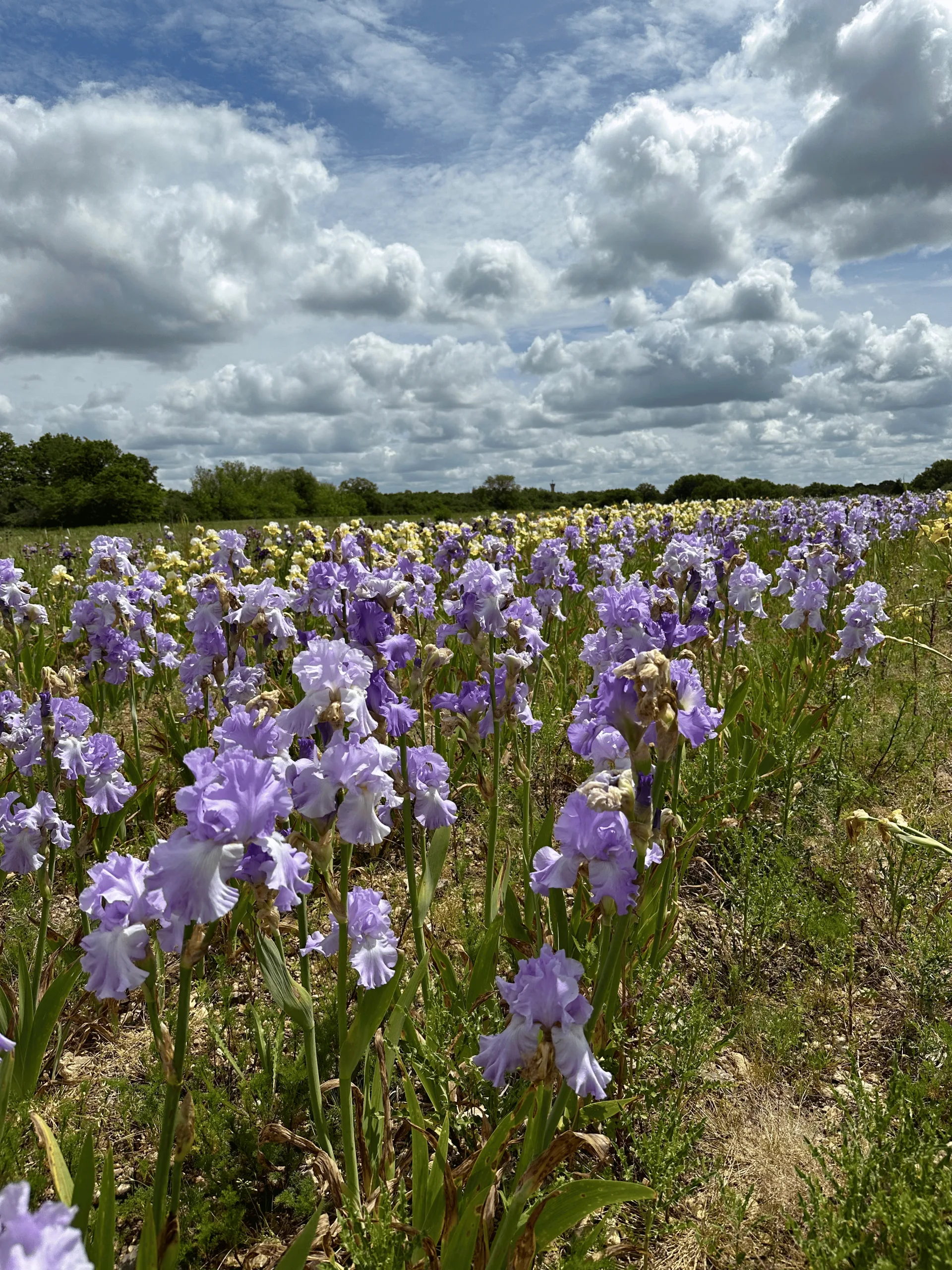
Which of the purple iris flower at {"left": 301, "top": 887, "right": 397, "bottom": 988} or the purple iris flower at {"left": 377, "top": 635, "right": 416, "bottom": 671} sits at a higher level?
the purple iris flower at {"left": 377, "top": 635, "right": 416, "bottom": 671}

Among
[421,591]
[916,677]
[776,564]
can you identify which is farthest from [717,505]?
[421,591]

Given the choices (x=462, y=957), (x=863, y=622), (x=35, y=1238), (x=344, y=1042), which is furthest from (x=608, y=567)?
(x=35, y=1238)

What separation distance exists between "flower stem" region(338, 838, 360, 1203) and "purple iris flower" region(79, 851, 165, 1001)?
1.47 feet

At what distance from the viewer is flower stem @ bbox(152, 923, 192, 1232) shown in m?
1.48

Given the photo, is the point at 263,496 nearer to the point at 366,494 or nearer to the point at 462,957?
the point at 366,494

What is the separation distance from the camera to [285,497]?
135 ft

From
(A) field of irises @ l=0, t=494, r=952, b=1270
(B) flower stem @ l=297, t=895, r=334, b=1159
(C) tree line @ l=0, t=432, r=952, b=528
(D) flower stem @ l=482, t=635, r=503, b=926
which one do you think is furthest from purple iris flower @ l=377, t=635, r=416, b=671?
(C) tree line @ l=0, t=432, r=952, b=528

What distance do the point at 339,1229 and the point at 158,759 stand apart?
106 inches

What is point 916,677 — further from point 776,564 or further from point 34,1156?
point 34,1156

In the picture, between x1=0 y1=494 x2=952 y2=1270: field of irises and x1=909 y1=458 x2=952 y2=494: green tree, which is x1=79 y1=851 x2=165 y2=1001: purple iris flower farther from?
x1=909 y1=458 x2=952 y2=494: green tree

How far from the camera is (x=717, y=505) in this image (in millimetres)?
20391

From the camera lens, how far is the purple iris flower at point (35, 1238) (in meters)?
0.80

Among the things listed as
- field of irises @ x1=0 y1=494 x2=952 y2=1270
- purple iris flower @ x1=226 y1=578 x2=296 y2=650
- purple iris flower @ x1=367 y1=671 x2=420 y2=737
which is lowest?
field of irises @ x1=0 y1=494 x2=952 y2=1270

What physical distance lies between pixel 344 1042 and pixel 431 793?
3.08 ft
